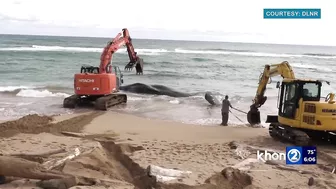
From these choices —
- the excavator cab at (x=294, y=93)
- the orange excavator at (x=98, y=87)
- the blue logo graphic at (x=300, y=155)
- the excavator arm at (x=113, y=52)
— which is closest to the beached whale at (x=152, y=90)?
the excavator arm at (x=113, y=52)

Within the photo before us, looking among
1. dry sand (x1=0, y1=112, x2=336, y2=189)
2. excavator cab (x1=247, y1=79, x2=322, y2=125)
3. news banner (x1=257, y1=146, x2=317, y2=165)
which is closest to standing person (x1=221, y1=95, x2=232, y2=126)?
dry sand (x1=0, y1=112, x2=336, y2=189)

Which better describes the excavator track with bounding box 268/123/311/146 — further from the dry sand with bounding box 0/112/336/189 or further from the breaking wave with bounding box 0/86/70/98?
the breaking wave with bounding box 0/86/70/98

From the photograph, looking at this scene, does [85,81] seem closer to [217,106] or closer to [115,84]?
[115,84]

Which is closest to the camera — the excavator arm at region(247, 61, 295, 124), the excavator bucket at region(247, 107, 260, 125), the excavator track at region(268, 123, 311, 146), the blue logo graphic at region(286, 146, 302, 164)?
the blue logo graphic at region(286, 146, 302, 164)

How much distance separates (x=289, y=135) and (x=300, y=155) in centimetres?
96

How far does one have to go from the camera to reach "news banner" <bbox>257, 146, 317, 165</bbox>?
29.5 ft

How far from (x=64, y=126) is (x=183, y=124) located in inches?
160

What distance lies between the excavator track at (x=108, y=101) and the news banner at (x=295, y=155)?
839cm

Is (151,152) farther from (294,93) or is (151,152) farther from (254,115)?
(254,115)

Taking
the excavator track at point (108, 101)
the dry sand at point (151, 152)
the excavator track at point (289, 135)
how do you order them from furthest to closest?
1. the excavator track at point (108, 101)
2. the excavator track at point (289, 135)
3. the dry sand at point (151, 152)

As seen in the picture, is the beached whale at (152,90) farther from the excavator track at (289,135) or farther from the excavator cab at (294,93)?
the excavator cab at (294,93)

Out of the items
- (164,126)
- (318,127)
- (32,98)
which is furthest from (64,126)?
(32,98)

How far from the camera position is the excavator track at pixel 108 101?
54.0ft

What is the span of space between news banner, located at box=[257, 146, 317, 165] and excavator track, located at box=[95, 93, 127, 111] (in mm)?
8392
